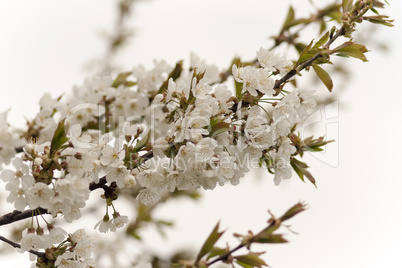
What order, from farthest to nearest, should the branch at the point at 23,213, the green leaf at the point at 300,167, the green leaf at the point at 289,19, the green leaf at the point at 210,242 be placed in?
the green leaf at the point at 289,19 → the green leaf at the point at 300,167 → the branch at the point at 23,213 → the green leaf at the point at 210,242

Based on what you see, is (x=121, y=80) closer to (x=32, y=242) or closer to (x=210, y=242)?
(x=32, y=242)

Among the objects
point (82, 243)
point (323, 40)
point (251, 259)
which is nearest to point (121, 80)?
point (82, 243)

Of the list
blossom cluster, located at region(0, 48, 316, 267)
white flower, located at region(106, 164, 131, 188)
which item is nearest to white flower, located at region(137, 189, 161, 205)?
blossom cluster, located at region(0, 48, 316, 267)

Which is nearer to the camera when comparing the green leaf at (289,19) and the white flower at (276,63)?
the white flower at (276,63)

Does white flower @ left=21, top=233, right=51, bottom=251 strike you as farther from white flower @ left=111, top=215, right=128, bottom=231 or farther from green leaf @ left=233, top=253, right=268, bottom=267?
green leaf @ left=233, top=253, right=268, bottom=267

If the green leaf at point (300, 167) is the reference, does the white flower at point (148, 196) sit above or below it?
below

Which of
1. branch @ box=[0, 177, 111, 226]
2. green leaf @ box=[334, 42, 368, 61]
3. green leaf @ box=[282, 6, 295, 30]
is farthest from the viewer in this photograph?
green leaf @ box=[282, 6, 295, 30]

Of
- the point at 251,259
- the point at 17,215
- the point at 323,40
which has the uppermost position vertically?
the point at 323,40

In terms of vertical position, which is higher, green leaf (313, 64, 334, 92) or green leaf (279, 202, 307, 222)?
green leaf (313, 64, 334, 92)

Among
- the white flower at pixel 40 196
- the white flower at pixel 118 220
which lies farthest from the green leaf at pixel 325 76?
the white flower at pixel 40 196

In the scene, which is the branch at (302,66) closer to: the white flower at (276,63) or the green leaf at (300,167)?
the white flower at (276,63)

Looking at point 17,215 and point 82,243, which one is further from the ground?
point 17,215

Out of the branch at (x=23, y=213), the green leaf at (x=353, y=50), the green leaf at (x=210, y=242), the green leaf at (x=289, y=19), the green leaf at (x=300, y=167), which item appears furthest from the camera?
the green leaf at (x=289, y=19)
